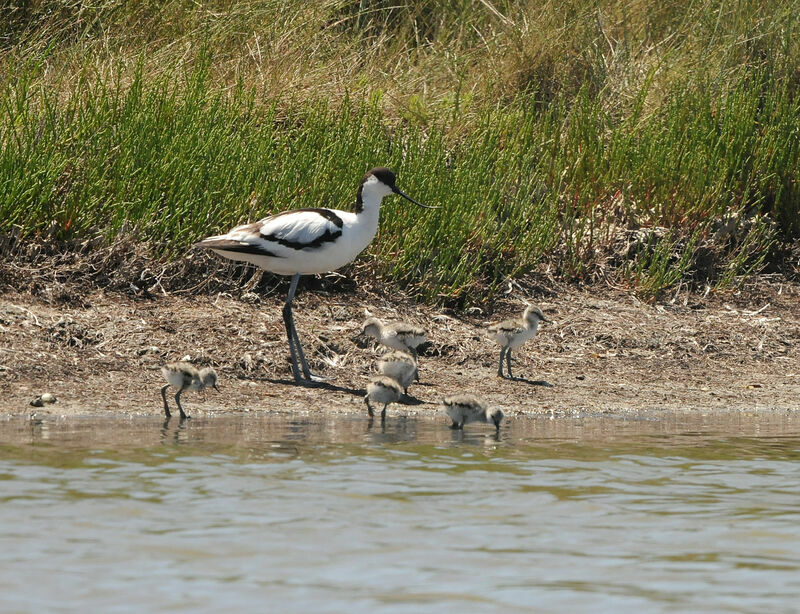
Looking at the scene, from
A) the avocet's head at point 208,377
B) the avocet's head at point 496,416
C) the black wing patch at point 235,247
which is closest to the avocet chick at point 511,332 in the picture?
the avocet's head at point 496,416

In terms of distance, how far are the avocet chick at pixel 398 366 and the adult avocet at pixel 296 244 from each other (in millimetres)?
664

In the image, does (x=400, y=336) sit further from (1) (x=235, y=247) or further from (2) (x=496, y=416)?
(2) (x=496, y=416)

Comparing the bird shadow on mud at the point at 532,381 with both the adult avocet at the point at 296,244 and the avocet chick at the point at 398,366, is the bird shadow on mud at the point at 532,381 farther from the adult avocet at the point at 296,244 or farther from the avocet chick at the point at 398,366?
the adult avocet at the point at 296,244

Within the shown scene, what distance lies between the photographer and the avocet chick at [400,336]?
9.16m

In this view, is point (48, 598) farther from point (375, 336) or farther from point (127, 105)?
point (127, 105)

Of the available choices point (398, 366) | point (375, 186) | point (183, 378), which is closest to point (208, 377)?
point (183, 378)

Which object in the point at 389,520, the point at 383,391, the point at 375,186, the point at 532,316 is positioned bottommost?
the point at 389,520

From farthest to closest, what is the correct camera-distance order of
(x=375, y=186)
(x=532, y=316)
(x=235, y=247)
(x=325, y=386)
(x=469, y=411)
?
(x=375, y=186) < (x=532, y=316) < (x=235, y=247) < (x=325, y=386) < (x=469, y=411)

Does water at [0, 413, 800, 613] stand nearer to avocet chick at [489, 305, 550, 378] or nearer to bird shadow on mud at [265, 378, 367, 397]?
bird shadow on mud at [265, 378, 367, 397]

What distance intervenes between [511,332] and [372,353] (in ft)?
3.71

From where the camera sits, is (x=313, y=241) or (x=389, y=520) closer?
(x=389, y=520)

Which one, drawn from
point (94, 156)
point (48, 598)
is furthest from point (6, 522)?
point (94, 156)

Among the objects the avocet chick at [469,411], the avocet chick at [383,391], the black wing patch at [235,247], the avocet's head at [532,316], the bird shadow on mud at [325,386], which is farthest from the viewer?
the avocet's head at [532,316]

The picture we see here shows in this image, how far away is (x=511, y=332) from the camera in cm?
923
